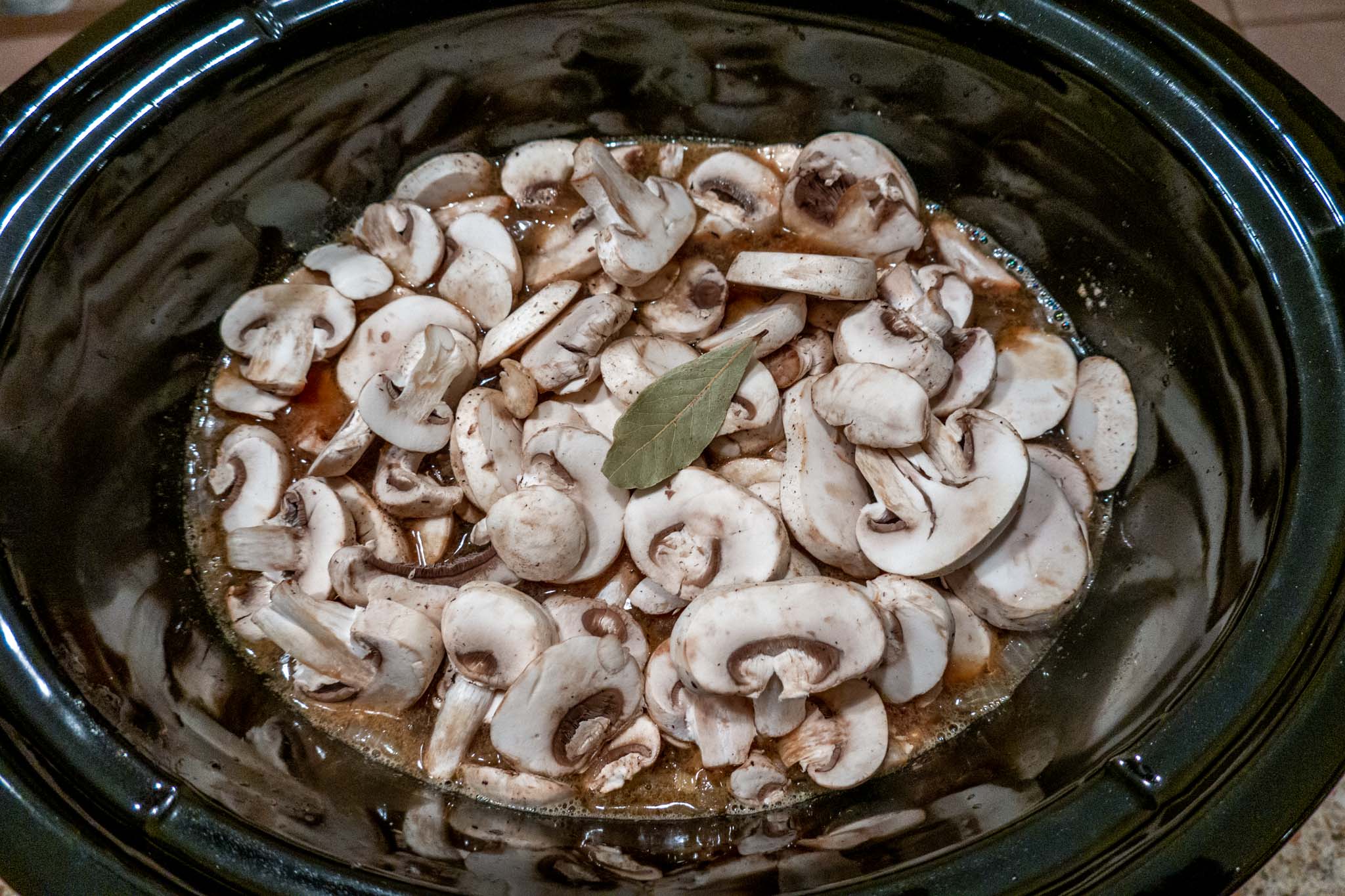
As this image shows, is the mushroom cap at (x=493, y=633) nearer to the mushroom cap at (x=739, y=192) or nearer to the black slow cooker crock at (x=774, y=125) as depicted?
the black slow cooker crock at (x=774, y=125)

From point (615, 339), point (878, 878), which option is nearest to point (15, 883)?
point (878, 878)

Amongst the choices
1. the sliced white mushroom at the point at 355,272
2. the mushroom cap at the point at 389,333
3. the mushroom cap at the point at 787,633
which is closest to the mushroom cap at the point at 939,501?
the mushroom cap at the point at 787,633

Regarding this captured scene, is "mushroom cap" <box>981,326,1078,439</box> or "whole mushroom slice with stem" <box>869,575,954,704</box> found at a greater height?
"mushroom cap" <box>981,326,1078,439</box>

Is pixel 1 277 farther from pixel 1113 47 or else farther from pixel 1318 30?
pixel 1318 30

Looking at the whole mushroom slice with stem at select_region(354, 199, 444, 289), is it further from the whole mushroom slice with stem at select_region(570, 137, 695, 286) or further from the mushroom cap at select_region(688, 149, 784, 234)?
the mushroom cap at select_region(688, 149, 784, 234)

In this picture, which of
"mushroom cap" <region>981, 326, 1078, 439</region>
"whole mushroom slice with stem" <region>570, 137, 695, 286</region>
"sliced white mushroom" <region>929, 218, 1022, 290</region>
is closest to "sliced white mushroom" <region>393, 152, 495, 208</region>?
"whole mushroom slice with stem" <region>570, 137, 695, 286</region>

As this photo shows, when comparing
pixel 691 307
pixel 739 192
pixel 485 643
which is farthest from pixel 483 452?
pixel 739 192
